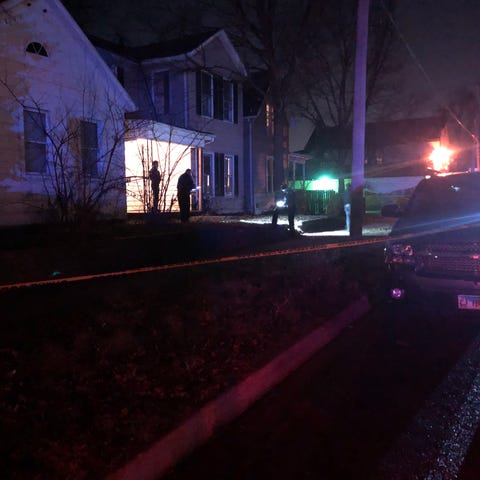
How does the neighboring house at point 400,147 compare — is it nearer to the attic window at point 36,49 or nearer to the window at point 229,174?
the window at point 229,174

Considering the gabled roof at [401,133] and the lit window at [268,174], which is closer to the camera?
the lit window at [268,174]

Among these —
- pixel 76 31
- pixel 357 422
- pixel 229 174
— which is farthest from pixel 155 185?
pixel 229 174

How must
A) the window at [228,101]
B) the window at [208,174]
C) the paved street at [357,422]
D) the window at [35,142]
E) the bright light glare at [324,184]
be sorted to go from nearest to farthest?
1. the paved street at [357,422]
2. the window at [35,142]
3. the window at [208,174]
4. the window at [228,101]
5. the bright light glare at [324,184]

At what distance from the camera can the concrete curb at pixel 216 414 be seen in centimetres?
332

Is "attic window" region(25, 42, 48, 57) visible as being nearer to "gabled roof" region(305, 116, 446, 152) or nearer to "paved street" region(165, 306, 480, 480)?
"paved street" region(165, 306, 480, 480)

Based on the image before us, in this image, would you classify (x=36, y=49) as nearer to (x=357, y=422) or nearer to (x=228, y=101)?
(x=357, y=422)

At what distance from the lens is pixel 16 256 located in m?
7.50

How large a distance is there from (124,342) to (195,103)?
16.9 metres

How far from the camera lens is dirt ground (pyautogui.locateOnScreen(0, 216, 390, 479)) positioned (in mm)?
3402

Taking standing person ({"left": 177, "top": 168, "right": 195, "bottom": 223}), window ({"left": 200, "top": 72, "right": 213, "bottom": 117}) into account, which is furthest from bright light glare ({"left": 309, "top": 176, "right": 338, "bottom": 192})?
standing person ({"left": 177, "top": 168, "right": 195, "bottom": 223})

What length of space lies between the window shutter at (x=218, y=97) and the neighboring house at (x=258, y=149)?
2386 millimetres

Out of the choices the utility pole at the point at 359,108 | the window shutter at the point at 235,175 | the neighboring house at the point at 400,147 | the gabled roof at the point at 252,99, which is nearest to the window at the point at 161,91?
the window shutter at the point at 235,175

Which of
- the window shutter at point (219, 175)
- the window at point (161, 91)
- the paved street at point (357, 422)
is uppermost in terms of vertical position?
the window at point (161, 91)

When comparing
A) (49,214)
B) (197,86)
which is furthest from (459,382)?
(197,86)
